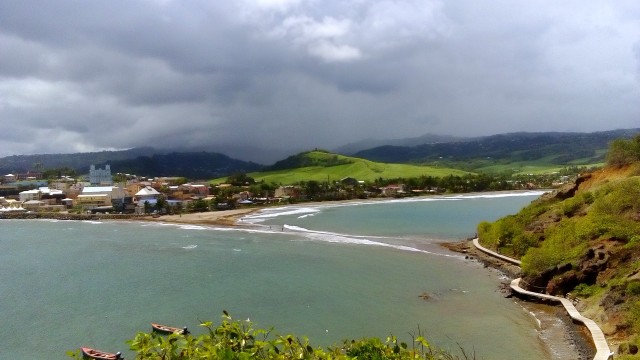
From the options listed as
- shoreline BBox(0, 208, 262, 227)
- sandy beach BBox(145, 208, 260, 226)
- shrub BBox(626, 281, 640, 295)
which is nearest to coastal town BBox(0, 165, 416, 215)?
shoreline BBox(0, 208, 262, 227)

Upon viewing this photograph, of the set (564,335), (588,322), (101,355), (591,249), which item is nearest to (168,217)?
(101,355)

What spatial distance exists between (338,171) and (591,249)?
462 ft

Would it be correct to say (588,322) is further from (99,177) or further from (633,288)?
(99,177)

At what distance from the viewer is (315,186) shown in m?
116

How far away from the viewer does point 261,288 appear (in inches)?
1332

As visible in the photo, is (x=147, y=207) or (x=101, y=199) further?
(x=101, y=199)

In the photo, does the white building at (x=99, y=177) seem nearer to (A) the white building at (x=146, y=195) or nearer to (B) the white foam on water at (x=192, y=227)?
(A) the white building at (x=146, y=195)

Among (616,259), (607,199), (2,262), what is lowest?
(2,262)

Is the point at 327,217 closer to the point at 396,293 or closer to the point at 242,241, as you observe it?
the point at 242,241

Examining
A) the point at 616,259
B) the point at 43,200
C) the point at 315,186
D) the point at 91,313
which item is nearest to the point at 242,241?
the point at 91,313

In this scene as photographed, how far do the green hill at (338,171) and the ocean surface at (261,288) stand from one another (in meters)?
91.3

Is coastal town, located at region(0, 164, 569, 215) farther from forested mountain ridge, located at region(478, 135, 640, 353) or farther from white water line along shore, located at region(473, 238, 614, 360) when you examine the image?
white water line along shore, located at region(473, 238, 614, 360)

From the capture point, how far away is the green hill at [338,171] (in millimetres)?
155750

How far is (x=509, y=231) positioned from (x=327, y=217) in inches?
1634
